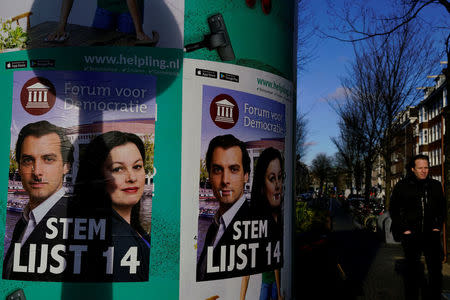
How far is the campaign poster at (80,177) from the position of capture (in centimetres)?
336

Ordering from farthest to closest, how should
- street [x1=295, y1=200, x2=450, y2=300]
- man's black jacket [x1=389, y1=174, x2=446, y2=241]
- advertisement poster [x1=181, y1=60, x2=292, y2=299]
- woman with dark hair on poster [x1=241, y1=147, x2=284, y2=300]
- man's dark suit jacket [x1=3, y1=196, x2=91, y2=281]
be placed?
street [x1=295, y1=200, x2=450, y2=300] → man's black jacket [x1=389, y1=174, x2=446, y2=241] → woman with dark hair on poster [x1=241, y1=147, x2=284, y2=300] → advertisement poster [x1=181, y1=60, x2=292, y2=299] → man's dark suit jacket [x1=3, y1=196, x2=91, y2=281]

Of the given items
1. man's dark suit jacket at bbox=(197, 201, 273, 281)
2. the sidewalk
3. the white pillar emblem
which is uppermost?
the white pillar emblem

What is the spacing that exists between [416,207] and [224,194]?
3.31 m

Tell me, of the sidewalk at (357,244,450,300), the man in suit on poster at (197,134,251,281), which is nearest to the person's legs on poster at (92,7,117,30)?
the man in suit on poster at (197,134,251,281)

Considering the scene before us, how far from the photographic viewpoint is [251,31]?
3.82 metres

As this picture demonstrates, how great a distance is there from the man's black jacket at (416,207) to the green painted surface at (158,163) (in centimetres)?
355

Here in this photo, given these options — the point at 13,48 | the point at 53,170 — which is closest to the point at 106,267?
the point at 53,170

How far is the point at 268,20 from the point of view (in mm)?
3982

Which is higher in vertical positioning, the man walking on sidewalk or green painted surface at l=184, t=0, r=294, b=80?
green painted surface at l=184, t=0, r=294, b=80

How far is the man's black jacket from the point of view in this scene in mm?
5930

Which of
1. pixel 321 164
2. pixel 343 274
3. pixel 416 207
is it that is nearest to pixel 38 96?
pixel 416 207

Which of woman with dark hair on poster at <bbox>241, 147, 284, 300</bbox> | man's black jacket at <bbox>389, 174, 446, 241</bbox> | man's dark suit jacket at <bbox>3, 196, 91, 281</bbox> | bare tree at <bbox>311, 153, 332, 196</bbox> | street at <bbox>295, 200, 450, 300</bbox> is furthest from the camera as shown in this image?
bare tree at <bbox>311, 153, 332, 196</bbox>

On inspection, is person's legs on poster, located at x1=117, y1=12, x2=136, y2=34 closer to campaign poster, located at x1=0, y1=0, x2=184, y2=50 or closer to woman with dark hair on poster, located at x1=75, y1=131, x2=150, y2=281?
campaign poster, located at x1=0, y1=0, x2=184, y2=50

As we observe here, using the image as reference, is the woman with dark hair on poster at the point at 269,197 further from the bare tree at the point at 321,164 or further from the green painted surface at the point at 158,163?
the bare tree at the point at 321,164
